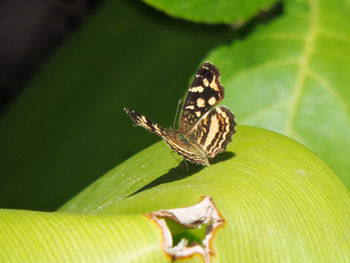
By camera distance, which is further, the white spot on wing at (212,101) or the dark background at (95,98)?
the dark background at (95,98)

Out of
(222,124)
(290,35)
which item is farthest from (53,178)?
(290,35)

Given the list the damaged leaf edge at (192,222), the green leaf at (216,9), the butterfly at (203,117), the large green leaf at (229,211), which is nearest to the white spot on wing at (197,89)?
the butterfly at (203,117)

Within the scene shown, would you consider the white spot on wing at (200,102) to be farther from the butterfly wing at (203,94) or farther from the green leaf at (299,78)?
the green leaf at (299,78)

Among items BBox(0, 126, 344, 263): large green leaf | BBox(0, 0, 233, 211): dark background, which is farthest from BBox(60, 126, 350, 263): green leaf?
BBox(0, 0, 233, 211): dark background

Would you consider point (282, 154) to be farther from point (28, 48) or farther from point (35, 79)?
point (28, 48)

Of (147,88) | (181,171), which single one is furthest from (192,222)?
(147,88)

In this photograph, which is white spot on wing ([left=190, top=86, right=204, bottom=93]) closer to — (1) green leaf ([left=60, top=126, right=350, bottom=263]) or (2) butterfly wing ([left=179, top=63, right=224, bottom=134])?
(2) butterfly wing ([left=179, top=63, right=224, bottom=134])

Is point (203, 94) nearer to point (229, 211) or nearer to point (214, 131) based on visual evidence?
point (214, 131)
